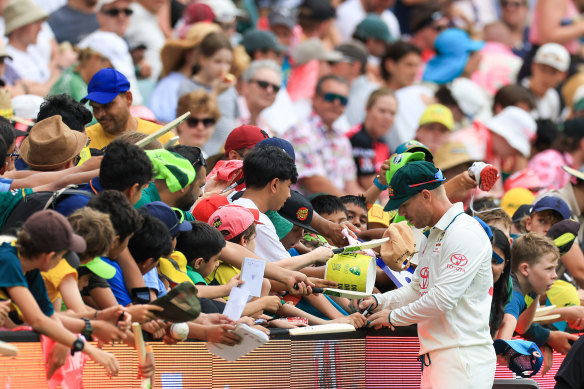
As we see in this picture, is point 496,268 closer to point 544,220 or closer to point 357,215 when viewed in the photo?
point 357,215

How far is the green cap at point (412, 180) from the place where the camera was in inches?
246

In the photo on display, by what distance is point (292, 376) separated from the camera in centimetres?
598

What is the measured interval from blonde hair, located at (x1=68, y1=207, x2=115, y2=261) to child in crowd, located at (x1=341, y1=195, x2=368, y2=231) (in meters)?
3.25

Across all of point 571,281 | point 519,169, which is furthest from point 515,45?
point 571,281

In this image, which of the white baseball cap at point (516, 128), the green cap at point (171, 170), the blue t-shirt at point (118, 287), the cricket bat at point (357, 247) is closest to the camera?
the blue t-shirt at point (118, 287)

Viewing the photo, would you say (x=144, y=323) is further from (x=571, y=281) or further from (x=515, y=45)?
(x=515, y=45)

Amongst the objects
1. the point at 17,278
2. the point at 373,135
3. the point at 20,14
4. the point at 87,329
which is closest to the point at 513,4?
the point at 373,135

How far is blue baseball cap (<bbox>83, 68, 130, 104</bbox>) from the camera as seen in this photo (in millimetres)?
7211

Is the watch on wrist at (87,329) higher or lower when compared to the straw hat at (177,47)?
lower

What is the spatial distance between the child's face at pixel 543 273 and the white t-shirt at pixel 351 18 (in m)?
7.16

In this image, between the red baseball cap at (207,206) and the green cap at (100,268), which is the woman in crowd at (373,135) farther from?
the green cap at (100,268)

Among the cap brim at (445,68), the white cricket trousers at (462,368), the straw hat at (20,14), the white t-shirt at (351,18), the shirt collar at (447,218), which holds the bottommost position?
the white cricket trousers at (462,368)

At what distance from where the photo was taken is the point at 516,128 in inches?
461

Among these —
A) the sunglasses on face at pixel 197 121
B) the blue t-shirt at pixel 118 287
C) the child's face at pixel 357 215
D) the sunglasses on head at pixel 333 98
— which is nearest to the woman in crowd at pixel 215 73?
the sunglasses on face at pixel 197 121
